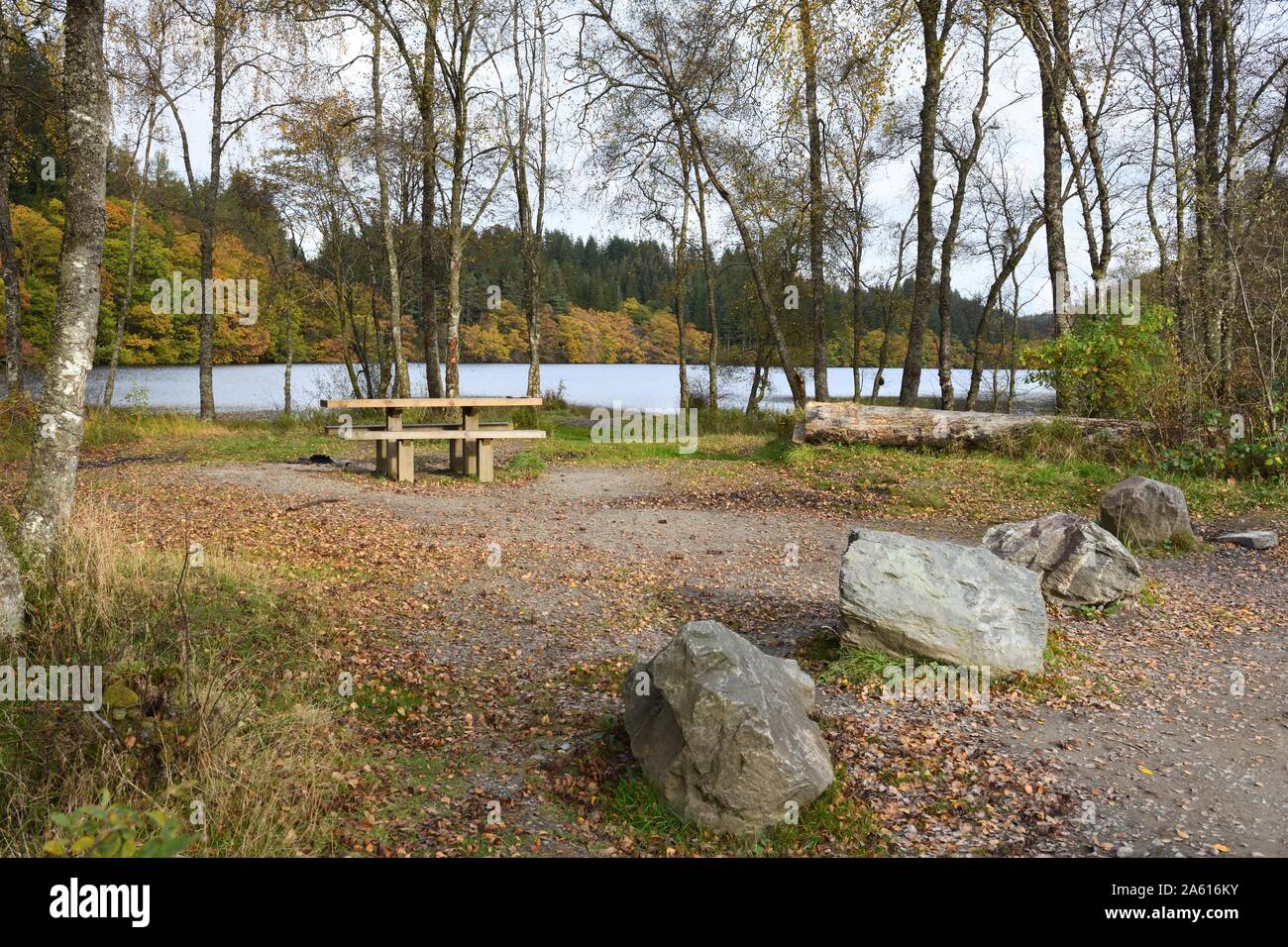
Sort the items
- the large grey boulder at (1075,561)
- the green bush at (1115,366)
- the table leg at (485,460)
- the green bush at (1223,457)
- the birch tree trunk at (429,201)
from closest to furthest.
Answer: the large grey boulder at (1075,561) → the green bush at (1223,457) → the green bush at (1115,366) → the table leg at (485,460) → the birch tree trunk at (429,201)

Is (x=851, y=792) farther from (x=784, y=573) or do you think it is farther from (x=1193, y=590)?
(x=1193, y=590)

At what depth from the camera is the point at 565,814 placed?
4.04m

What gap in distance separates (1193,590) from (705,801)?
19.6ft

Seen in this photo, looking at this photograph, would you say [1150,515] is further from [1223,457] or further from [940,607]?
[940,607]

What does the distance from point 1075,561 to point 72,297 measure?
25.6 ft

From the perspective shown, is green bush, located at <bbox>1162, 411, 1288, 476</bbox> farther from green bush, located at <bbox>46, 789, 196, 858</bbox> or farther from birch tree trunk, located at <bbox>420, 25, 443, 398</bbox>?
birch tree trunk, located at <bbox>420, 25, 443, 398</bbox>

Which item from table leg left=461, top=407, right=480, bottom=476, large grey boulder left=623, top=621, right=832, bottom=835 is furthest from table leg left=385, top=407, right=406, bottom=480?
large grey boulder left=623, top=621, right=832, bottom=835

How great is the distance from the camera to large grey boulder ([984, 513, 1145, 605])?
7039 millimetres

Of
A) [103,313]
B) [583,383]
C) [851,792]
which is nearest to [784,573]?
[851,792]

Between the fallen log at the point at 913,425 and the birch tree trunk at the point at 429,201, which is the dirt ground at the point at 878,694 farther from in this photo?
the birch tree trunk at the point at 429,201

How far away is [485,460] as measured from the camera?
12.8 meters

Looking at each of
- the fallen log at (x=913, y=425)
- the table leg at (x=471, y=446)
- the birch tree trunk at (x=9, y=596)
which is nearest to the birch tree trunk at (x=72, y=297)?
the birch tree trunk at (x=9, y=596)

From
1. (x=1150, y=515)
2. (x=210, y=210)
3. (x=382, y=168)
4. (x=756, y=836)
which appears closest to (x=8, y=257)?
(x=210, y=210)

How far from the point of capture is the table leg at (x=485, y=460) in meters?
12.7
